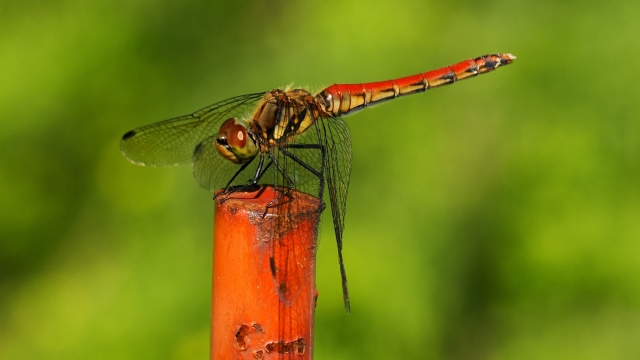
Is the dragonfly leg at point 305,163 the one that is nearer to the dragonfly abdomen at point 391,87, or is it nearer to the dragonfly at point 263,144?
the dragonfly at point 263,144

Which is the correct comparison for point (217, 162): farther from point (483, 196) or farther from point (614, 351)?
point (614, 351)

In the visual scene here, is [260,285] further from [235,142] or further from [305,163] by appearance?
[305,163]

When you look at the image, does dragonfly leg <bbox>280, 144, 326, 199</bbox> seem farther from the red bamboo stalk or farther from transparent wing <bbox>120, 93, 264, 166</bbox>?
the red bamboo stalk

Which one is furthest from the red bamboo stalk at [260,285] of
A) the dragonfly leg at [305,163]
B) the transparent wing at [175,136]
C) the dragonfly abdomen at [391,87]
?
the dragonfly abdomen at [391,87]

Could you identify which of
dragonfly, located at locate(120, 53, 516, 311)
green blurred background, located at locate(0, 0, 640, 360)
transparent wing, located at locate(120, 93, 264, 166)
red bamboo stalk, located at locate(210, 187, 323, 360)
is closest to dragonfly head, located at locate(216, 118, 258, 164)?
dragonfly, located at locate(120, 53, 516, 311)

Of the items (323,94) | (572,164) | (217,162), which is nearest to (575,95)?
(572,164)

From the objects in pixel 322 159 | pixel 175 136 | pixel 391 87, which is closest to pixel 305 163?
pixel 322 159
